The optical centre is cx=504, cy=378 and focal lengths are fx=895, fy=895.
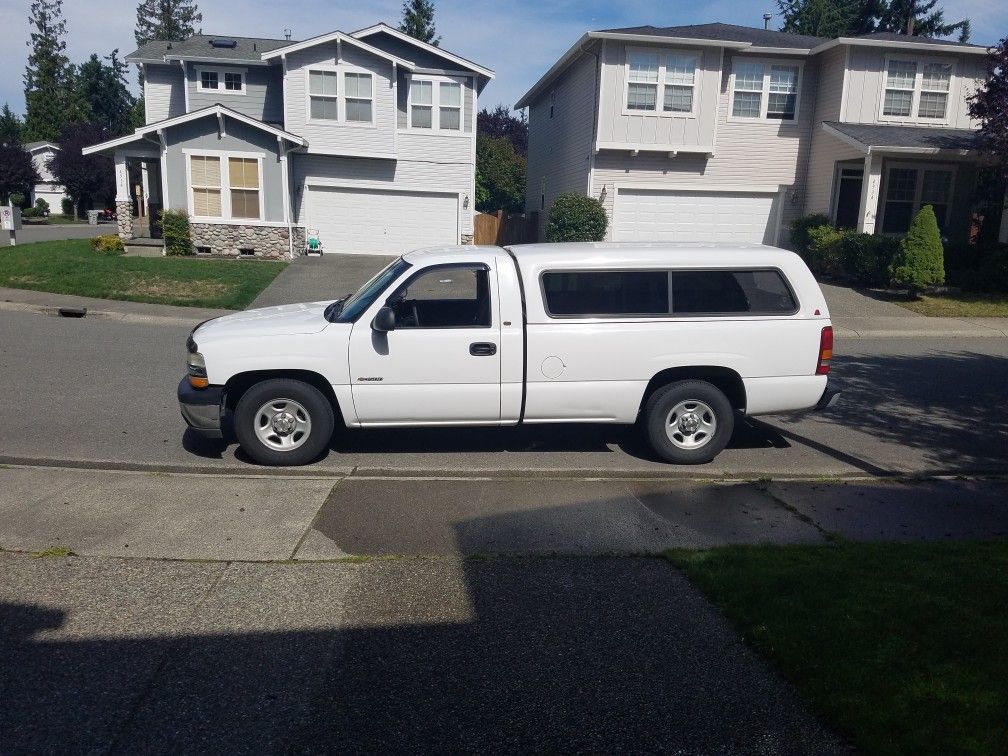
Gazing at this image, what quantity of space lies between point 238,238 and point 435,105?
739cm

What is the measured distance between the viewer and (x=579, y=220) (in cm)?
2377

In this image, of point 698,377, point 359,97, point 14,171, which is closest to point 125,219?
point 359,97

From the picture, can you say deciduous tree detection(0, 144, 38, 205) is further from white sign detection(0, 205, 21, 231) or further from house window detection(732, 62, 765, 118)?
house window detection(732, 62, 765, 118)

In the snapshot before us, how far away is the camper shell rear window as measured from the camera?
770 centimetres

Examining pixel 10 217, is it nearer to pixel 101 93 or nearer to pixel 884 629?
pixel 884 629

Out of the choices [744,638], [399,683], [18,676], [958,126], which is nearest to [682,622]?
[744,638]

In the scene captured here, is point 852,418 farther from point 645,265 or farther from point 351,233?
point 351,233

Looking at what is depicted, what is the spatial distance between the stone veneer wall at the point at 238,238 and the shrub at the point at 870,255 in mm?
15096

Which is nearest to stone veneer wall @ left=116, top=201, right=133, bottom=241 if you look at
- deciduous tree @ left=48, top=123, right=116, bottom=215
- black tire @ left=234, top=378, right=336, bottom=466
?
black tire @ left=234, top=378, right=336, bottom=466

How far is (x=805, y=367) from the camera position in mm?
7953

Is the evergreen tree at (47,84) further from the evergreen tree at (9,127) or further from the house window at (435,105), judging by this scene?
the house window at (435,105)

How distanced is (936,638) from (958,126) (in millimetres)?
24476

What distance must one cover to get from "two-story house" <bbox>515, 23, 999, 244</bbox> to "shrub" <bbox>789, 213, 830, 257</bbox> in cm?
40

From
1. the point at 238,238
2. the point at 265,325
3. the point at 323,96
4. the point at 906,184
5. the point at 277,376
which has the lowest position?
the point at 277,376
